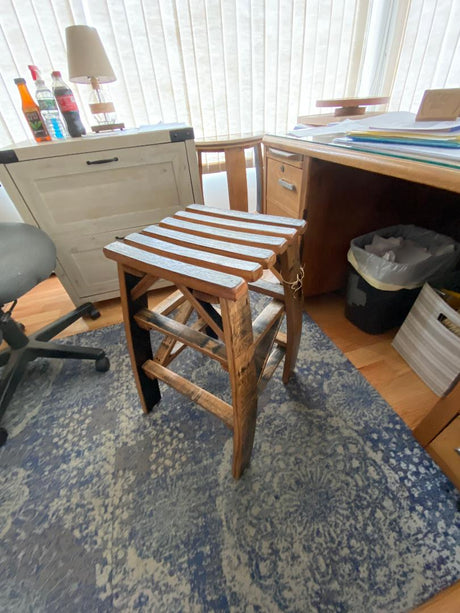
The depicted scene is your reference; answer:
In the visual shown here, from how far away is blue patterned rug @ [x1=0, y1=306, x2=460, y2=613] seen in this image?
1.74ft

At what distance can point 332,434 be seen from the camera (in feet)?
2.51

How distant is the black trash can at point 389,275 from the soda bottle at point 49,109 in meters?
1.29

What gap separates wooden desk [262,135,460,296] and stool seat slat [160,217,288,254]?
0.31m

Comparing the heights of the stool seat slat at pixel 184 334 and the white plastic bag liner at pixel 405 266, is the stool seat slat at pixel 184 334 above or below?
above

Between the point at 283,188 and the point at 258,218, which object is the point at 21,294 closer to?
the point at 258,218

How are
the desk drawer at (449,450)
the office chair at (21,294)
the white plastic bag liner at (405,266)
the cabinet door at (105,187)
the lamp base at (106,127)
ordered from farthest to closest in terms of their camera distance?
the lamp base at (106,127)
the cabinet door at (105,187)
the white plastic bag liner at (405,266)
the office chair at (21,294)
the desk drawer at (449,450)

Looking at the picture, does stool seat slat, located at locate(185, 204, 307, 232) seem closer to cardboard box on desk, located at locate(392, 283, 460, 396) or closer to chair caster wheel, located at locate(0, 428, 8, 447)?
cardboard box on desk, located at locate(392, 283, 460, 396)

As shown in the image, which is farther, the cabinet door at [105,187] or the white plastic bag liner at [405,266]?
the cabinet door at [105,187]

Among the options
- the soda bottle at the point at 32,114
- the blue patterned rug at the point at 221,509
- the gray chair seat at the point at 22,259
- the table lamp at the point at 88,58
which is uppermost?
the table lamp at the point at 88,58

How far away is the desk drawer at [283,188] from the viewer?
930 millimetres

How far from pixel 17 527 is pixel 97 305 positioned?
38.4 inches

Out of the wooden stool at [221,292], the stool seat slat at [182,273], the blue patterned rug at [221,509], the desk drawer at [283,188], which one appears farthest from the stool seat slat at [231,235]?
the blue patterned rug at [221,509]

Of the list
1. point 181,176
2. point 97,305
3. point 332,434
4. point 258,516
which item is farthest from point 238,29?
point 258,516

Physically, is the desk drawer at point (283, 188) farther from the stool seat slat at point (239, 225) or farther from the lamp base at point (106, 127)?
the lamp base at point (106, 127)
